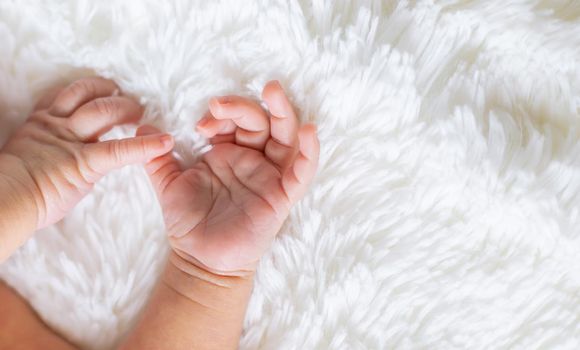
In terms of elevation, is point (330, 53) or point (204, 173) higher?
point (330, 53)

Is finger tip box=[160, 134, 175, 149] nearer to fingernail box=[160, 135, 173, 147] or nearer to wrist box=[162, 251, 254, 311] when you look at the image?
fingernail box=[160, 135, 173, 147]

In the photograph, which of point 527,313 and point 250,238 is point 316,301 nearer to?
point 250,238

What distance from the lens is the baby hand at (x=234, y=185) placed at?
59cm

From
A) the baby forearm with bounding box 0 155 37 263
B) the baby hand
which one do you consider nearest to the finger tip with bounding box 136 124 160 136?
the baby hand

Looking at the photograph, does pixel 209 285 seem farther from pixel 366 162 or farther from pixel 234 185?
pixel 366 162

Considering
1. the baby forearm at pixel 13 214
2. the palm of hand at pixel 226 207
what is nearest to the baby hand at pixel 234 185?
the palm of hand at pixel 226 207

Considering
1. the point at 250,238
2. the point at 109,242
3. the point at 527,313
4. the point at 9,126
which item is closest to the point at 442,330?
the point at 527,313

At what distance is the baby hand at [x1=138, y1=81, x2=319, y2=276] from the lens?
59cm

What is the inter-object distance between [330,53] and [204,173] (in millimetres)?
181

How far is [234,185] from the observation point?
0.62 m

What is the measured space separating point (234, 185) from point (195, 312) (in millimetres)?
141

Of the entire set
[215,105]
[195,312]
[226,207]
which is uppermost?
[215,105]

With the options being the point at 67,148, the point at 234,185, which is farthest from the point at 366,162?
the point at 67,148

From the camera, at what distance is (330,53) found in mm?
593
